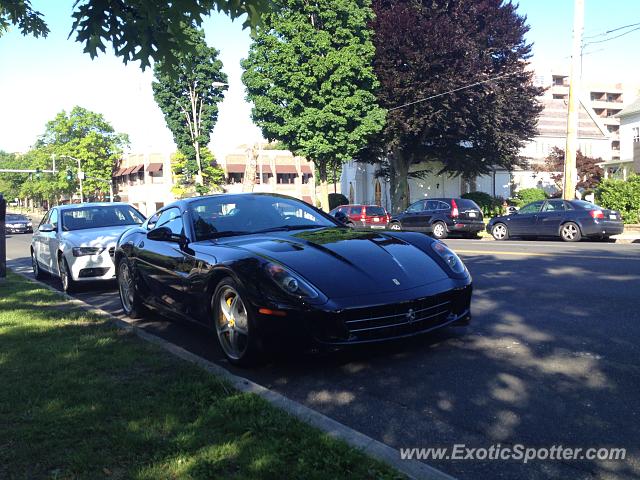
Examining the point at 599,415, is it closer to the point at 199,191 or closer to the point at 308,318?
the point at 308,318

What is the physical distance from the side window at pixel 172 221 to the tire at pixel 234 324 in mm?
1258

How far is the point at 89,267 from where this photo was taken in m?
9.68

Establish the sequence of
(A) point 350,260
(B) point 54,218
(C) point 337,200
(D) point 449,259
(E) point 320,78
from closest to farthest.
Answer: (A) point 350,260 → (D) point 449,259 → (B) point 54,218 → (E) point 320,78 → (C) point 337,200

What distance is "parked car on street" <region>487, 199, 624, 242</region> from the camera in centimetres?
1792

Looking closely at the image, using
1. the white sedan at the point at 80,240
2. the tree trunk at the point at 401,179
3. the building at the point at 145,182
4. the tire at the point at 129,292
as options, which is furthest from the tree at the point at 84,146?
the tire at the point at 129,292

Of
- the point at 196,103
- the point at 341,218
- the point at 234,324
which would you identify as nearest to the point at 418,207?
the point at 341,218

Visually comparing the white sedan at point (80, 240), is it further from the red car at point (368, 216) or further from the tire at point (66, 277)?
the red car at point (368, 216)

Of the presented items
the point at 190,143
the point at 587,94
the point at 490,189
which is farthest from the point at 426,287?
the point at 587,94

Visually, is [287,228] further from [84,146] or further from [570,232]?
[84,146]

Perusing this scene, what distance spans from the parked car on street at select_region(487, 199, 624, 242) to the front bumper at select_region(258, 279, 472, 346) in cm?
1520

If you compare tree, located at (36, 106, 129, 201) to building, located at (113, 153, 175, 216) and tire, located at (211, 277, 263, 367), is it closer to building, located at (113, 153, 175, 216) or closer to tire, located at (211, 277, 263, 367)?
building, located at (113, 153, 175, 216)

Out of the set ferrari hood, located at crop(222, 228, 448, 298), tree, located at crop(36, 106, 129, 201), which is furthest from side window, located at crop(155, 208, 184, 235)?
tree, located at crop(36, 106, 129, 201)

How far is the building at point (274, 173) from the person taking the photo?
71688 mm

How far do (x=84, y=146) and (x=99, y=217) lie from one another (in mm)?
70066
